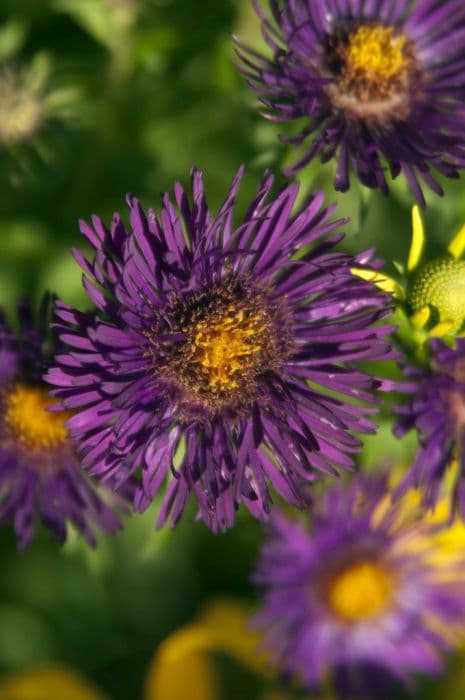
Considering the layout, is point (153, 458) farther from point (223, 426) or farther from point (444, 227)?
point (444, 227)

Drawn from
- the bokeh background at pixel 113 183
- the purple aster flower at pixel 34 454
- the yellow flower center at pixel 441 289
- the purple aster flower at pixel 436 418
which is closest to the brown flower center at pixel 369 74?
the bokeh background at pixel 113 183

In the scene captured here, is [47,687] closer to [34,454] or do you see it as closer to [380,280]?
[34,454]

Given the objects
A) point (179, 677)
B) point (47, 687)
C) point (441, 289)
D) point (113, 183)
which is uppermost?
point (113, 183)

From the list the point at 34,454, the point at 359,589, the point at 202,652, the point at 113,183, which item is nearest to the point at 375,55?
the point at 113,183

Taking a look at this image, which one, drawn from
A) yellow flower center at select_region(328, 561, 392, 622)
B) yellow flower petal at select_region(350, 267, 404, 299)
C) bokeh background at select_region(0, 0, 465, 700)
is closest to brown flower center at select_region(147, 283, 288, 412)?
yellow flower petal at select_region(350, 267, 404, 299)

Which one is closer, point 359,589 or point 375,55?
point 375,55

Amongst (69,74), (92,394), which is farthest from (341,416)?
(69,74)
